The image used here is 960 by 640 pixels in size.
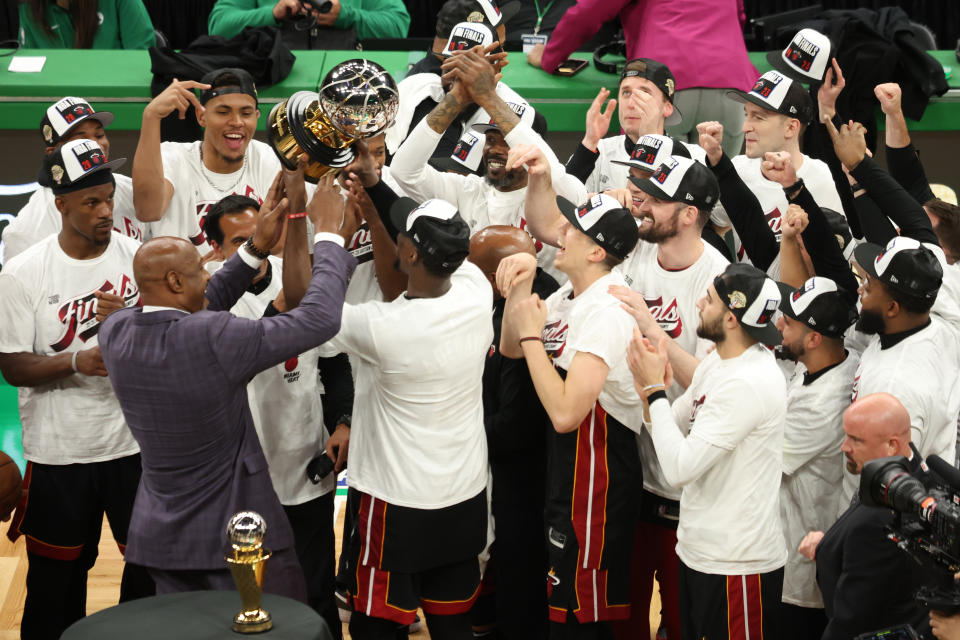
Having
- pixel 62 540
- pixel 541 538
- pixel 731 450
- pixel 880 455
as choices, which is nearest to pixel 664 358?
pixel 731 450

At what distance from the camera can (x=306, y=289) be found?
12.3 ft

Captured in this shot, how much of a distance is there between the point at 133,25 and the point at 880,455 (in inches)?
223

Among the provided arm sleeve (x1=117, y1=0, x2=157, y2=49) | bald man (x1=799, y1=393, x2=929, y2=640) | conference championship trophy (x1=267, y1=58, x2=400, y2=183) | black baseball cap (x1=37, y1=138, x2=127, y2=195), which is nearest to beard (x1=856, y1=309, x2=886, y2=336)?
bald man (x1=799, y1=393, x2=929, y2=640)

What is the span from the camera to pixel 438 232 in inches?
144

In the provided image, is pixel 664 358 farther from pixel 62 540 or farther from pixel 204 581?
pixel 62 540

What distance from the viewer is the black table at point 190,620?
2793 mm

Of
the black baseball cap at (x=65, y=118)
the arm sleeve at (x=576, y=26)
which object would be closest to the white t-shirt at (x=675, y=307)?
the arm sleeve at (x=576, y=26)

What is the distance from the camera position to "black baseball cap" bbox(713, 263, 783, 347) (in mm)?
3701

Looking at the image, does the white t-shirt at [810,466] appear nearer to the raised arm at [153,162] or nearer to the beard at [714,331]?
the beard at [714,331]

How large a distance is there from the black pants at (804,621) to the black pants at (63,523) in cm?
247

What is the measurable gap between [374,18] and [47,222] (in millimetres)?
3334

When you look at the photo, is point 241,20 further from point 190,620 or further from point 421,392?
point 190,620

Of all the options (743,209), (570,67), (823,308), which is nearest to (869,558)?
(823,308)

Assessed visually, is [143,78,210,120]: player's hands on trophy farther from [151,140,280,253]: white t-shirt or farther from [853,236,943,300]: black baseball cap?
[853,236,943,300]: black baseball cap
